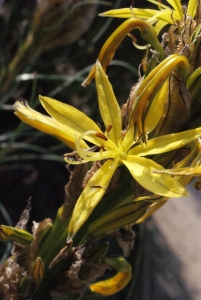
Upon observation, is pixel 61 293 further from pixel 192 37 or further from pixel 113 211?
pixel 192 37

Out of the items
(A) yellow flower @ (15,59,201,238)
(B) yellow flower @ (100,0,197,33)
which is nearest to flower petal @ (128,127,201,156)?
(A) yellow flower @ (15,59,201,238)

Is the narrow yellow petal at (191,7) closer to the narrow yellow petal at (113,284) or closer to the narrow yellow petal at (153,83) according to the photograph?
the narrow yellow petal at (153,83)

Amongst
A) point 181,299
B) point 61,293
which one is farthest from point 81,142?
point 181,299

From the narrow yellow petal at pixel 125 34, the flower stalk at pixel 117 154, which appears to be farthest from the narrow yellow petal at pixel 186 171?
the narrow yellow petal at pixel 125 34

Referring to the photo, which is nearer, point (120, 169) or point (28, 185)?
point (120, 169)

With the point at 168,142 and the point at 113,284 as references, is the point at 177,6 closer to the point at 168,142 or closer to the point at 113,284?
the point at 168,142

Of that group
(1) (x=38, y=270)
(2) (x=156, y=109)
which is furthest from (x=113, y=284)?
(2) (x=156, y=109)
